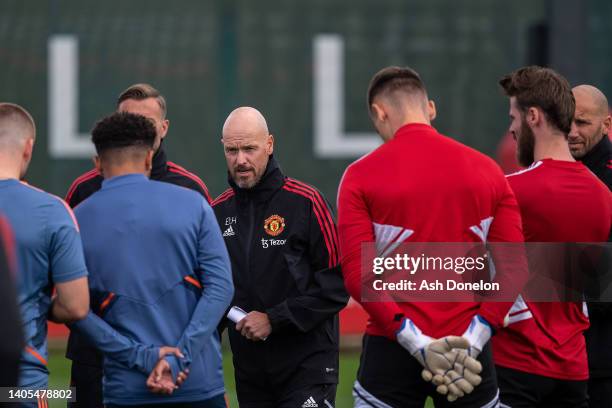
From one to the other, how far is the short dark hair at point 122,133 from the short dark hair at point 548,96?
1.51 meters

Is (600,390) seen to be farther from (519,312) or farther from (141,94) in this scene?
(141,94)

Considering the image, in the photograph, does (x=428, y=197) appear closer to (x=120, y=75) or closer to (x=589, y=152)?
(x=589, y=152)

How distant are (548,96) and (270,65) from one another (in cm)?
640

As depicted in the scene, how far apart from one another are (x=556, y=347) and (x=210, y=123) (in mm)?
6516

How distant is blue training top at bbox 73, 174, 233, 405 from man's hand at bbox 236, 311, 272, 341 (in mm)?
702

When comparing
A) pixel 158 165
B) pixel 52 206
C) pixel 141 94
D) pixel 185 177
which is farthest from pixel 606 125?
pixel 52 206

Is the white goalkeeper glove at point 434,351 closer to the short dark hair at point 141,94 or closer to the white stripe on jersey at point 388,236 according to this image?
the white stripe on jersey at point 388,236

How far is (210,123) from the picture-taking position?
35.7 feet

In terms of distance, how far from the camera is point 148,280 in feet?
14.6

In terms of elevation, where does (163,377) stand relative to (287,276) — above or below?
below

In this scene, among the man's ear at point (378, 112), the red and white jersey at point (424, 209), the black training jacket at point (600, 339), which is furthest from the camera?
the black training jacket at point (600, 339)

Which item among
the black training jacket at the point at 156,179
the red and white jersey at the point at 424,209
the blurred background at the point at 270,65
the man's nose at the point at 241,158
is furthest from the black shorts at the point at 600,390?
the blurred background at the point at 270,65

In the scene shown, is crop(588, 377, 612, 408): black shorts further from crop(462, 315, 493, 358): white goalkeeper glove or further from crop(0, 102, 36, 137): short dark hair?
crop(0, 102, 36, 137): short dark hair

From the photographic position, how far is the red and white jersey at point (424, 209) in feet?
14.4
